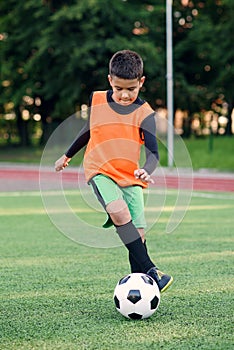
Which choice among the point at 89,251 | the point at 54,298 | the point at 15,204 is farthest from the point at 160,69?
the point at 54,298

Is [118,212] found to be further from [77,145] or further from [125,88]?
[125,88]

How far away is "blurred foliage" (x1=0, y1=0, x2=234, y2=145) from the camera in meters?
33.8

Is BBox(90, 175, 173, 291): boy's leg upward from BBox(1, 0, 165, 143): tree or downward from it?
upward

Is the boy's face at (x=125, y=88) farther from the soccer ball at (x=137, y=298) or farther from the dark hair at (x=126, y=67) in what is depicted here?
the soccer ball at (x=137, y=298)

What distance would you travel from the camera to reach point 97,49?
3384 centimetres

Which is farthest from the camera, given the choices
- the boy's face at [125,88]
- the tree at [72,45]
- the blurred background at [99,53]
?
the blurred background at [99,53]

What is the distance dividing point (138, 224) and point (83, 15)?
3033 cm

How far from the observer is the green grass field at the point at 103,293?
407 cm

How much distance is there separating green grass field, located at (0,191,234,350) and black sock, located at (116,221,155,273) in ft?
1.00

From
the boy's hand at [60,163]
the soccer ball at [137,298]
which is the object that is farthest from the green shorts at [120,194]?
the soccer ball at [137,298]

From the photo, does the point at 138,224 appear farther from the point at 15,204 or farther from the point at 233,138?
the point at 233,138

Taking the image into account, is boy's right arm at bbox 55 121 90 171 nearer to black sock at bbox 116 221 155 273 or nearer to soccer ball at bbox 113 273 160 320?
black sock at bbox 116 221 155 273

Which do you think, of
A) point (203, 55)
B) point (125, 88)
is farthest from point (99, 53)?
point (125, 88)

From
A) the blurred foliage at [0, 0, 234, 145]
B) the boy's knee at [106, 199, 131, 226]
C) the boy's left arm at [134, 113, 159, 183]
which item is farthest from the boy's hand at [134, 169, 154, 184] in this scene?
the blurred foliage at [0, 0, 234, 145]
